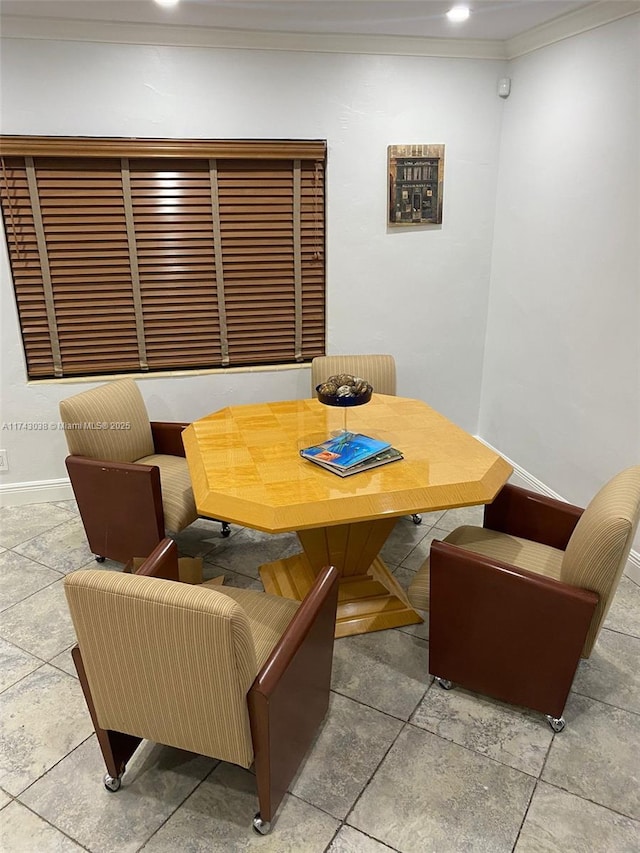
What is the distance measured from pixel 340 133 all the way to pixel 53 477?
8.76 feet

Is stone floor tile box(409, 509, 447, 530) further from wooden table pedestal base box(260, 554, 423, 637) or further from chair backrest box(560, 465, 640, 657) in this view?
chair backrest box(560, 465, 640, 657)

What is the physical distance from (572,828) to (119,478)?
6.83ft

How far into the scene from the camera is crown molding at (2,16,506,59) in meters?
2.89

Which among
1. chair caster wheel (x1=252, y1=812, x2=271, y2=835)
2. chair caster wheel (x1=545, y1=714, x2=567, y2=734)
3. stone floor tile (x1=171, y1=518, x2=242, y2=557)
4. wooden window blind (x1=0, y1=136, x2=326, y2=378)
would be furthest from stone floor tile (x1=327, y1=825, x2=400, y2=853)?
wooden window blind (x1=0, y1=136, x2=326, y2=378)

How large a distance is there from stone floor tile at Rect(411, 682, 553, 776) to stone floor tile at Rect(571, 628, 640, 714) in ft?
0.89

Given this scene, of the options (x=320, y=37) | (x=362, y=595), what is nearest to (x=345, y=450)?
(x=362, y=595)

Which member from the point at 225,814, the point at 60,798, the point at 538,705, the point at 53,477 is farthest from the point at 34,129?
the point at 538,705

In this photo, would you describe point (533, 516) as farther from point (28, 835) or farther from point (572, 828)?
point (28, 835)

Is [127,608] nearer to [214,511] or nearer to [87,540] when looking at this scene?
[214,511]

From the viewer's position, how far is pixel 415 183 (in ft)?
11.6

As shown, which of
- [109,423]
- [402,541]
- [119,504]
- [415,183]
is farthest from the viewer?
[415,183]

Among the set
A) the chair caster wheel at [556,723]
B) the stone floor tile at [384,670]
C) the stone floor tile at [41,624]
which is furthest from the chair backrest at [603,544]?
the stone floor tile at [41,624]

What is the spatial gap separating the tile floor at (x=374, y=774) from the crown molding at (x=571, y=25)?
8.79ft

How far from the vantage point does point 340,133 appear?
3.37 m
